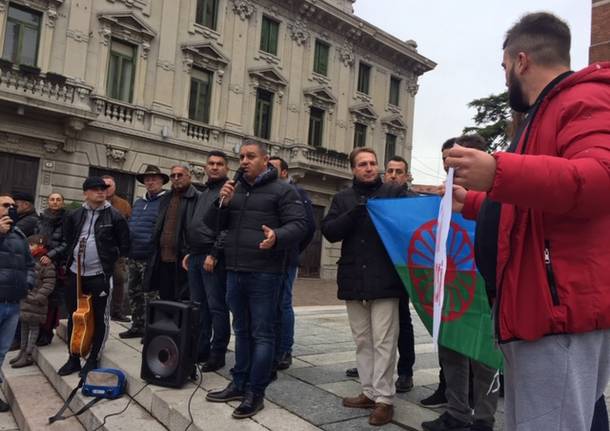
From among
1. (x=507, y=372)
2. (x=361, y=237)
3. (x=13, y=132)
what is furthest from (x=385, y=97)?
(x=507, y=372)


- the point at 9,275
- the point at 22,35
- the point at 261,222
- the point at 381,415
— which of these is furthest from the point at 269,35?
the point at 381,415

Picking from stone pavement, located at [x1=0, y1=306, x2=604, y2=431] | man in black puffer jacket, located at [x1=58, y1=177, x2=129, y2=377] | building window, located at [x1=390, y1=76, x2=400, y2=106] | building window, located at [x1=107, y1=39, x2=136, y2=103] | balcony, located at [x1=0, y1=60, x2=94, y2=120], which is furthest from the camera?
building window, located at [x1=390, y1=76, x2=400, y2=106]

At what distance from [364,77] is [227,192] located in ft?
73.5

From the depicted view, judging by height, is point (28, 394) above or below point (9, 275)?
below

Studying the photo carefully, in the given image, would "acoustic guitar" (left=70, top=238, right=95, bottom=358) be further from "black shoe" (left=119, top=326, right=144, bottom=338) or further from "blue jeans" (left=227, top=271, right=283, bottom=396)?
"blue jeans" (left=227, top=271, right=283, bottom=396)

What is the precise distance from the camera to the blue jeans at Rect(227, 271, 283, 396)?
3.63 m

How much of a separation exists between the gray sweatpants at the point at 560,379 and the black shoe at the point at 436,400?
2.43 m

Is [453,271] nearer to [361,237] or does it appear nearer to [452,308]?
[452,308]

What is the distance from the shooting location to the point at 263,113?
20641mm

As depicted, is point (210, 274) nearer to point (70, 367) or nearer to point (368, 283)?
point (368, 283)

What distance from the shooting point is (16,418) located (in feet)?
15.2

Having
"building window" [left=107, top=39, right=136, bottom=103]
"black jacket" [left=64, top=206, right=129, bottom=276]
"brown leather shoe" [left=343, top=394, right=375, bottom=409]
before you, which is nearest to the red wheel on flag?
"brown leather shoe" [left=343, top=394, right=375, bottom=409]

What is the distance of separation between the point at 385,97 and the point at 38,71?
1675cm

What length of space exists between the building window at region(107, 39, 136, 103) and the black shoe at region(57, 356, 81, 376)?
13.0 metres
